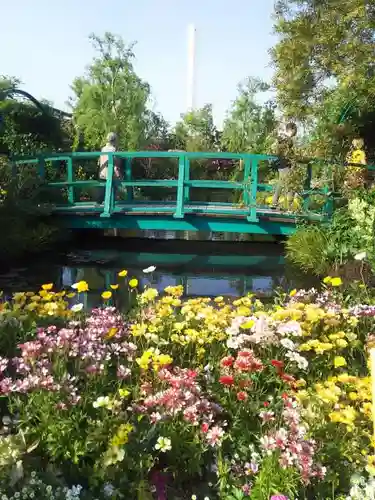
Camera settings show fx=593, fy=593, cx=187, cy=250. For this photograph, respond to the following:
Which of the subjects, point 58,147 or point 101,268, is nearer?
point 101,268

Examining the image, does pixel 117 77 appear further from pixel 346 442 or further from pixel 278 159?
pixel 346 442

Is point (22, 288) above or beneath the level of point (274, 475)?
beneath

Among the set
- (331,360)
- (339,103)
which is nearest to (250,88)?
(339,103)

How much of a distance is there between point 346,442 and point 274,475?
1.16ft

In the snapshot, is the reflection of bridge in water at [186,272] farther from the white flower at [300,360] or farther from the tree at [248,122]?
the tree at [248,122]

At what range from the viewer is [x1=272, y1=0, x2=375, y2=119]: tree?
9906 millimetres

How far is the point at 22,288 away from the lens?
702 cm

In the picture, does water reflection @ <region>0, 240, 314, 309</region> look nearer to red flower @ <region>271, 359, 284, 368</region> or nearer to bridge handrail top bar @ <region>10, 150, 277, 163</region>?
bridge handrail top bar @ <region>10, 150, 277, 163</region>

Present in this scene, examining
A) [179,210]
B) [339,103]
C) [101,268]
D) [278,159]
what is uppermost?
[339,103]

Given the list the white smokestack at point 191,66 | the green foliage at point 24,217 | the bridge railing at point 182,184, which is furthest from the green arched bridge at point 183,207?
the white smokestack at point 191,66

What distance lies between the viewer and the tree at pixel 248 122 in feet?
56.6

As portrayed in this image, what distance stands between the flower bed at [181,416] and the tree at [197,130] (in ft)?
51.3

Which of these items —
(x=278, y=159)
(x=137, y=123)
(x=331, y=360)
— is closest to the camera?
(x=331, y=360)

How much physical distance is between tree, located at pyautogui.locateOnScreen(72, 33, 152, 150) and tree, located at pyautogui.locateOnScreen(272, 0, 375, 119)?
5.01 meters
